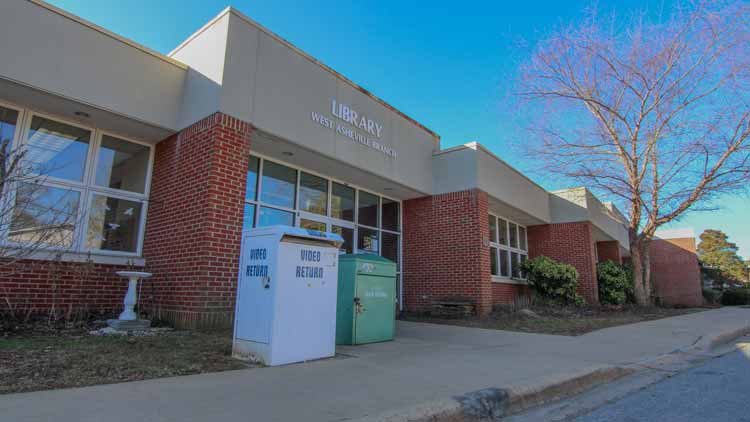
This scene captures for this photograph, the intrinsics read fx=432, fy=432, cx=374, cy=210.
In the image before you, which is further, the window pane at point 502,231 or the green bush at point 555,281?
the window pane at point 502,231

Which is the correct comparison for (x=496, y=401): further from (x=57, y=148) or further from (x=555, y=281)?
(x=555, y=281)

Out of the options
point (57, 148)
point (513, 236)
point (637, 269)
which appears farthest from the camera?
point (513, 236)

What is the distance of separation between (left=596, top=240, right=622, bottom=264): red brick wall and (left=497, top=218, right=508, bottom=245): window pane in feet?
32.4

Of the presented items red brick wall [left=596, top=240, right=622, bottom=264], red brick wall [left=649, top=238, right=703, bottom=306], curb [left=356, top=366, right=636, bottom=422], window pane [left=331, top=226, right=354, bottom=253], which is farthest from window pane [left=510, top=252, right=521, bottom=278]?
red brick wall [left=649, top=238, right=703, bottom=306]

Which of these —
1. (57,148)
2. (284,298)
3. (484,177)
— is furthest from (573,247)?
(57,148)

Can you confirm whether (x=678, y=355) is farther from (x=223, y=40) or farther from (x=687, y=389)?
(x=223, y=40)

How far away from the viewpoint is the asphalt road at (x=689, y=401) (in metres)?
3.77

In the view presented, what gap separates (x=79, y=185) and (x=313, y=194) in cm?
499

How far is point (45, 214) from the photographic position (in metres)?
7.43

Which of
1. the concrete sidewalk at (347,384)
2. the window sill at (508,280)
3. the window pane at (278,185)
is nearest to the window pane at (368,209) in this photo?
the window pane at (278,185)

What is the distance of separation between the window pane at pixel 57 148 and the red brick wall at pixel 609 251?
78.4 feet

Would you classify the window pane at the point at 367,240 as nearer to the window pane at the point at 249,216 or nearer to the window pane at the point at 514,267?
the window pane at the point at 249,216

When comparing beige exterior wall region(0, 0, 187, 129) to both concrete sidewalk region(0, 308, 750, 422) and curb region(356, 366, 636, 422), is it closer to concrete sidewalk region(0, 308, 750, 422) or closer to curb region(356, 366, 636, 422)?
concrete sidewalk region(0, 308, 750, 422)

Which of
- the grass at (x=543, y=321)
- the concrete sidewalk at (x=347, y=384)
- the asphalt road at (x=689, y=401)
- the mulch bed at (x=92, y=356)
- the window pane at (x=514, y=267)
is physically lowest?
the asphalt road at (x=689, y=401)
